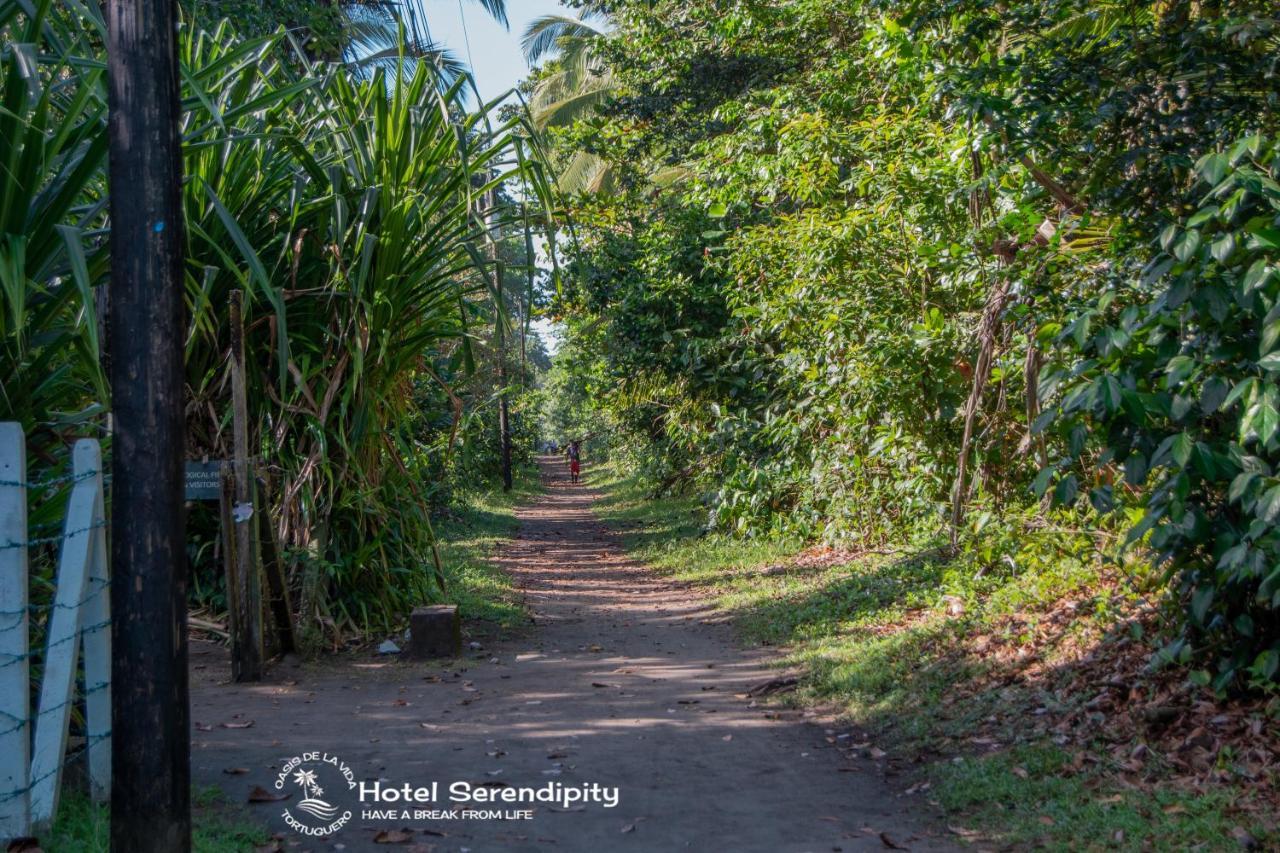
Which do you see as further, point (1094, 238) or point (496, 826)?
point (1094, 238)

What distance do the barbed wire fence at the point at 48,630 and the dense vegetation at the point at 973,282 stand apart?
4212 mm

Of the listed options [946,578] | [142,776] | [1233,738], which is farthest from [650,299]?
[142,776]

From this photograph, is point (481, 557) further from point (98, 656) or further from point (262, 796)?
point (98, 656)

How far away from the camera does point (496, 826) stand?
503cm

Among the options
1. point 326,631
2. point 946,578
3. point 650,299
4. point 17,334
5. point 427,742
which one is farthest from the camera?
point 650,299

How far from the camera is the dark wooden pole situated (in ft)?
11.6

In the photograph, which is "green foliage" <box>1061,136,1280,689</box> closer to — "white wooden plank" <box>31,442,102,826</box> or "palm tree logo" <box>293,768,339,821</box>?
"palm tree logo" <box>293,768,339,821</box>

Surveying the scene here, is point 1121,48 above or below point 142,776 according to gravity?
above

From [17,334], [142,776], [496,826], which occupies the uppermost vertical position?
[17,334]

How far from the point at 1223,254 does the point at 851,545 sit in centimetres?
890

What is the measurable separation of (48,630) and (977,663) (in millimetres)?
5599

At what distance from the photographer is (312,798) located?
5227 mm

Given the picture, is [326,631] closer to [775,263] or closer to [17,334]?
[17,334]

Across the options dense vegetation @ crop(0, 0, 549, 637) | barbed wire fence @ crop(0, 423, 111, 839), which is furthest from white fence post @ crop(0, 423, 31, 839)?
dense vegetation @ crop(0, 0, 549, 637)
